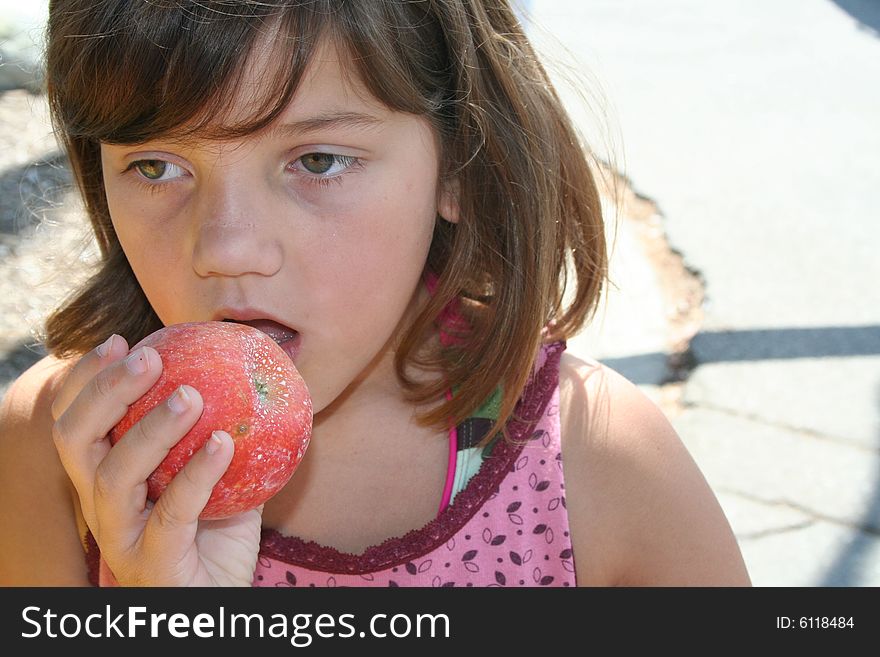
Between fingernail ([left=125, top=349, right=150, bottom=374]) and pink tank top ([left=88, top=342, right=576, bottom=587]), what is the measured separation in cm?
60

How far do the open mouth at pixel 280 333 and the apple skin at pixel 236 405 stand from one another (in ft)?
0.48

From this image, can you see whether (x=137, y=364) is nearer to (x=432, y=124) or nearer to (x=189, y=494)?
(x=189, y=494)

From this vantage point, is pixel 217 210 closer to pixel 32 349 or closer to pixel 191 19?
pixel 191 19

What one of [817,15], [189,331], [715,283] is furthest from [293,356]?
[817,15]

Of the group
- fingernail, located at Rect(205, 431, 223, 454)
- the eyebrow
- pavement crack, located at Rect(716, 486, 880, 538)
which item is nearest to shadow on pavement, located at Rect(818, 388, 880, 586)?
pavement crack, located at Rect(716, 486, 880, 538)

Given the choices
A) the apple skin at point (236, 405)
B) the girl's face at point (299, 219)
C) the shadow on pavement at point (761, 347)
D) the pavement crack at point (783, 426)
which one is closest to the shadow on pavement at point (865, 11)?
the shadow on pavement at point (761, 347)

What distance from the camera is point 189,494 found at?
1398 mm

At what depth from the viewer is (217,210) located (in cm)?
157

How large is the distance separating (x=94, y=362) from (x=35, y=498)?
2.48ft

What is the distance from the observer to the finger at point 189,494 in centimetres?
137

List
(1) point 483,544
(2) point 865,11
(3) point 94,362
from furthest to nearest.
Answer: (2) point 865,11
(1) point 483,544
(3) point 94,362

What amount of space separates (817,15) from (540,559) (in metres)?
5.46

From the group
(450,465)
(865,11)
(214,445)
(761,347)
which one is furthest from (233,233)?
(865,11)

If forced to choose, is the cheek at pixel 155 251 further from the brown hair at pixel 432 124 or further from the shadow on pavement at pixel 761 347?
the shadow on pavement at pixel 761 347
